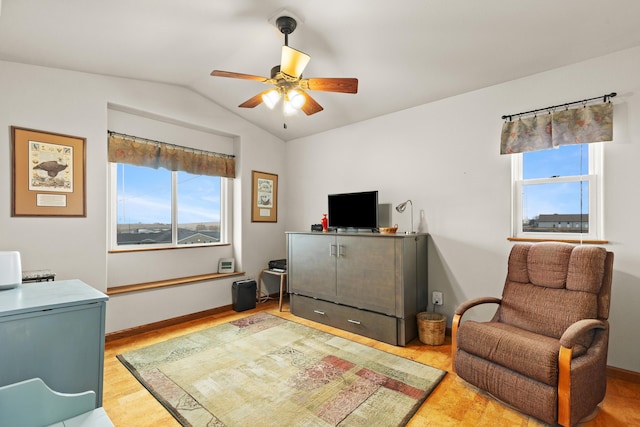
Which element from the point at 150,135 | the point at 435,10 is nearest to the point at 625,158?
the point at 435,10

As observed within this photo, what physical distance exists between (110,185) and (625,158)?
4.79 m

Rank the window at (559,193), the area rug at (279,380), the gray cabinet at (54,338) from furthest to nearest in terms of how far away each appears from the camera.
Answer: the window at (559,193) → the area rug at (279,380) → the gray cabinet at (54,338)

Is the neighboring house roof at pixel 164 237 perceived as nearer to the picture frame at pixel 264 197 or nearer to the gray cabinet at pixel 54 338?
the picture frame at pixel 264 197

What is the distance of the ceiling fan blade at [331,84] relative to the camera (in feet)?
7.45

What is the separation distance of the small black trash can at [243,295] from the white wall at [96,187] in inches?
4.1

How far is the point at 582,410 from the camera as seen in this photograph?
1.78m

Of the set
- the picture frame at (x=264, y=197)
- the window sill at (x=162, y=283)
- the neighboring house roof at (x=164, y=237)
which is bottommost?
the window sill at (x=162, y=283)

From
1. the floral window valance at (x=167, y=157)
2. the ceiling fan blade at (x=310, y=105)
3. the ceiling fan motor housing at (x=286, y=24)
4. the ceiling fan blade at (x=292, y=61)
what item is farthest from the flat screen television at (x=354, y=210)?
the ceiling fan motor housing at (x=286, y=24)

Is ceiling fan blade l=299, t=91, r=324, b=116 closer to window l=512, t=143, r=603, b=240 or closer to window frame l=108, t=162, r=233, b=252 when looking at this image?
window l=512, t=143, r=603, b=240

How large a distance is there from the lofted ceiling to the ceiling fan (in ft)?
0.70

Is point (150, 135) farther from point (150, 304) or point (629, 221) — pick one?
point (629, 221)

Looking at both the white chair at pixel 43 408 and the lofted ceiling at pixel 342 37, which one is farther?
the lofted ceiling at pixel 342 37

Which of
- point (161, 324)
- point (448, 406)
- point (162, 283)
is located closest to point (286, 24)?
point (448, 406)

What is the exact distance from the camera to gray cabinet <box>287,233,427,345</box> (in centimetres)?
299
